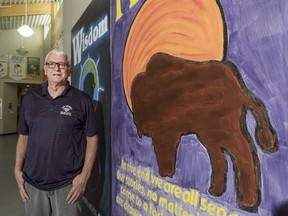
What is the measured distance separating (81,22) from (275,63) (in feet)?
8.73

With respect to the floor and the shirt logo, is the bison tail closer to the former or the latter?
the shirt logo

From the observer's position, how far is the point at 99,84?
2.63m

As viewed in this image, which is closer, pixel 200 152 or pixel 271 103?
pixel 271 103

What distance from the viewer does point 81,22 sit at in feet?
10.6

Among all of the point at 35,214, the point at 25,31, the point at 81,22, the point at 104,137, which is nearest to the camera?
the point at 35,214

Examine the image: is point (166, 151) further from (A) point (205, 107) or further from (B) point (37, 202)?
(B) point (37, 202)

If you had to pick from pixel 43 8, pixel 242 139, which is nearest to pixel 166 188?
pixel 242 139

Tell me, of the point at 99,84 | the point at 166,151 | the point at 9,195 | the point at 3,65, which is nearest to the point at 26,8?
the point at 3,65

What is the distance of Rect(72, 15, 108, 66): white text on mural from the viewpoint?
2473 mm

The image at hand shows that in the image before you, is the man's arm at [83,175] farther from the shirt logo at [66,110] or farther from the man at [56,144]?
the shirt logo at [66,110]

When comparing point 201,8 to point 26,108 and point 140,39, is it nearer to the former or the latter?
point 140,39

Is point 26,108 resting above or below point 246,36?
below

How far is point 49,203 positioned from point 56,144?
1.34ft

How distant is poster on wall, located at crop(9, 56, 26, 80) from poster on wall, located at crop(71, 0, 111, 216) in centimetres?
1345
